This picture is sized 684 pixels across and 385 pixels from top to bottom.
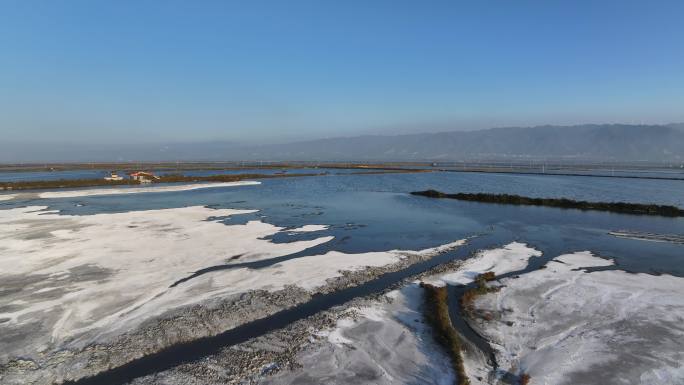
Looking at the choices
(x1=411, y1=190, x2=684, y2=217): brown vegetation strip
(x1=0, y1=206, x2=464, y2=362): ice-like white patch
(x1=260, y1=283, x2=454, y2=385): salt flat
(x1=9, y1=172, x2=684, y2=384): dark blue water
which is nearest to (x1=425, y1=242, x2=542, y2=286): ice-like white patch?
(x1=9, y1=172, x2=684, y2=384): dark blue water

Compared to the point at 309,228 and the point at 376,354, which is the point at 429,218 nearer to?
Result: the point at 309,228

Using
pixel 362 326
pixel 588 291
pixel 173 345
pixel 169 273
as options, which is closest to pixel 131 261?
pixel 169 273

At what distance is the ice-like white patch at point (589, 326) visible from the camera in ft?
23.9

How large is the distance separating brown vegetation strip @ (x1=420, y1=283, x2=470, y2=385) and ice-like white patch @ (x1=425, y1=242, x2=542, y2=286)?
3.32 ft

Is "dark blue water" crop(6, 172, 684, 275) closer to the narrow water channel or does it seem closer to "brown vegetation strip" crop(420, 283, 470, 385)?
the narrow water channel

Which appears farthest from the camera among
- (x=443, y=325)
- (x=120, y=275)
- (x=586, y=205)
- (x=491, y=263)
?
(x=586, y=205)

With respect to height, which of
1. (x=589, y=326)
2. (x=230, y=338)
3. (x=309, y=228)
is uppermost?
(x=309, y=228)

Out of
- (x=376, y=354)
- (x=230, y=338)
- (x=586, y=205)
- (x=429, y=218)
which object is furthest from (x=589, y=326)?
(x=586, y=205)

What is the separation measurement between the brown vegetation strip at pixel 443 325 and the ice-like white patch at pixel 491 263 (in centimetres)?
101

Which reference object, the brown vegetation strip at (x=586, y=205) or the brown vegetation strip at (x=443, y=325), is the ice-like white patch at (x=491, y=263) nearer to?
the brown vegetation strip at (x=443, y=325)

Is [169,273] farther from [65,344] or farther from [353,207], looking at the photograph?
[353,207]

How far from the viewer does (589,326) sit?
30.0ft

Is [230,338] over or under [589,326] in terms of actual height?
over

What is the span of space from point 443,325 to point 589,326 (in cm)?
376
